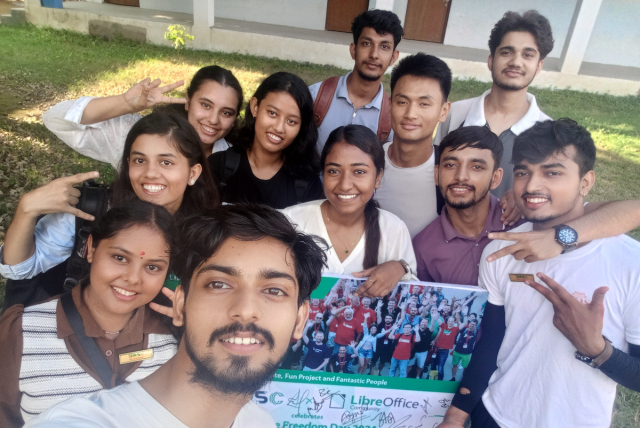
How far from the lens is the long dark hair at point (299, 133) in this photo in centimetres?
299

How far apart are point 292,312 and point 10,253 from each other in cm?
139

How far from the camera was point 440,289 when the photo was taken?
2199 mm

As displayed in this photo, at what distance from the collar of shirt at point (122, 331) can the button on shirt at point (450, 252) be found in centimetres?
147

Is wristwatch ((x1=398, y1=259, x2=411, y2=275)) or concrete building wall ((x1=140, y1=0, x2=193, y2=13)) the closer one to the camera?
wristwatch ((x1=398, y1=259, x2=411, y2=275))

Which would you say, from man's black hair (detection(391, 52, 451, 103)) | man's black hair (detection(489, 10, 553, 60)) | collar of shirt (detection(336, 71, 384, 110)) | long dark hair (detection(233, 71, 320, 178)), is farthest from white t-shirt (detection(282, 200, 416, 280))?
man's black hair (detection(489, 10, 553, 60))

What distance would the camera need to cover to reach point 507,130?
326 cm

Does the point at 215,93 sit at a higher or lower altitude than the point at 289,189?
higher

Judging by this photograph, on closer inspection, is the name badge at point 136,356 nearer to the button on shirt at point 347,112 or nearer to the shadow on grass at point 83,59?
the button on shirt at point 347,112

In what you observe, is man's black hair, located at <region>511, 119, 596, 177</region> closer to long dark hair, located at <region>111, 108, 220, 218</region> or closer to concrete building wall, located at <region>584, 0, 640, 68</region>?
long dark hair, located at <region>111, 108, 220, 218</region>

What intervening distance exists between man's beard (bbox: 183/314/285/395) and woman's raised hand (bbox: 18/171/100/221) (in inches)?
40.8

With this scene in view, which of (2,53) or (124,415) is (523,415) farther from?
(2,53)

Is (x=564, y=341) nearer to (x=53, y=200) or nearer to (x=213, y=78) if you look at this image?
(x=53, y=200)

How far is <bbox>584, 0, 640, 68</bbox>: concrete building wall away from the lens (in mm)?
11812

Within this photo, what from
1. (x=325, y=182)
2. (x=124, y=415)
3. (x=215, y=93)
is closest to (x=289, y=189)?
(x=325, y=182)
